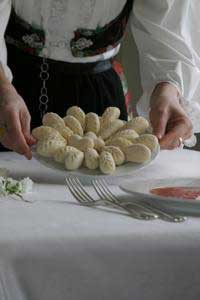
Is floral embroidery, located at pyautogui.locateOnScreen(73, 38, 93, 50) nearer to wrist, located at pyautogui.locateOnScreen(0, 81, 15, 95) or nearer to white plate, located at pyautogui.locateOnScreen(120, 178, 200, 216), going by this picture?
wrist, located at pyautogui.locateOnScreen(0, 81, 15, 95)

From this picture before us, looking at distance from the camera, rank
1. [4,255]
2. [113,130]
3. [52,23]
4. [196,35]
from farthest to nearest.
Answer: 1. [196,35]
2. [52,23]
3. [113,130]
4. [4,255]

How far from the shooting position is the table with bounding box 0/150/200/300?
1.54 feet

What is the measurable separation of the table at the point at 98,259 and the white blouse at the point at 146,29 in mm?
513

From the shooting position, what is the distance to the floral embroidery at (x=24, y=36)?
40.2 inches

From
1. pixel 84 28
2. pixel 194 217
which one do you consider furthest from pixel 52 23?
pixel 194 217

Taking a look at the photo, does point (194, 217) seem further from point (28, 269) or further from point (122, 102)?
point (122, 102)

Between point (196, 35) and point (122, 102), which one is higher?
point (196, 35)

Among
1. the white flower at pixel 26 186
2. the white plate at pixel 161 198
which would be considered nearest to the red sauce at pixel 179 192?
the white plate at pixel 161 198

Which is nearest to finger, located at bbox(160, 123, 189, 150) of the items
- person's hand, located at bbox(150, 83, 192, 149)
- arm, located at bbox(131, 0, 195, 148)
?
person's hand, located at bbox(150, 83, 192, 149)

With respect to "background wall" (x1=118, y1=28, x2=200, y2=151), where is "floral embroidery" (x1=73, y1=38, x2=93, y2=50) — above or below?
above

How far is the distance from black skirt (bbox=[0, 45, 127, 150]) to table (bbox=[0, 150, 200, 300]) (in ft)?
1.88

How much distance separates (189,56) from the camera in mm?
1050

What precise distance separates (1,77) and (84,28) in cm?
25

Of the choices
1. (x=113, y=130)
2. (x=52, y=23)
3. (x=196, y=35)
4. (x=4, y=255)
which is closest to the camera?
(x=4, y=255)
